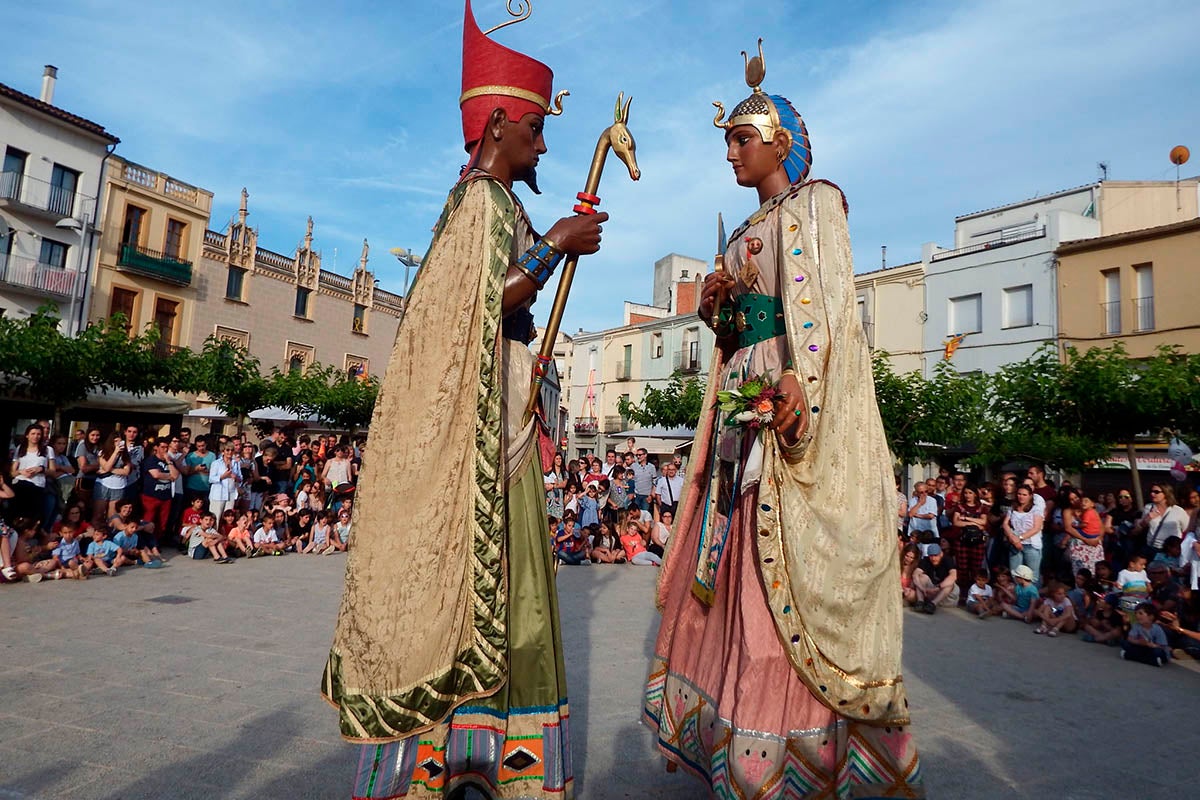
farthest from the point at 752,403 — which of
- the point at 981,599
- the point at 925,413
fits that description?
the point at 925,413

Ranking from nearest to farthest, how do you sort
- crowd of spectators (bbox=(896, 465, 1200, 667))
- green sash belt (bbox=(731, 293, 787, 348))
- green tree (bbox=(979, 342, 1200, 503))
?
green sash belt (bbox=(731, 293, 787, 348)) → crowd of spectators (bbox=(896, 465, 1200, 667)) → green tree (bbox=(979, 342, 1200, 503))

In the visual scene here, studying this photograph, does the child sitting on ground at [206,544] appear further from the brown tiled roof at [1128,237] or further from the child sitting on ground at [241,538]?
the brown tiled roof at [1128,237]

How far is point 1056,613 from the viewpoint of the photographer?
863 cm

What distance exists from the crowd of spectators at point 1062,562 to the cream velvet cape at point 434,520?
712cm

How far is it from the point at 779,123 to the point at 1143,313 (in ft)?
84.3

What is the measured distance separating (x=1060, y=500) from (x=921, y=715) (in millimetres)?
8067

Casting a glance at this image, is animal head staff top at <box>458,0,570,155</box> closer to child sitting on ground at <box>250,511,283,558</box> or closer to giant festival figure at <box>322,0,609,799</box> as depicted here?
giant festival figure at <box>322,0,609,799</box>

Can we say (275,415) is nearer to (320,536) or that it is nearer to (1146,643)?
(320,536)

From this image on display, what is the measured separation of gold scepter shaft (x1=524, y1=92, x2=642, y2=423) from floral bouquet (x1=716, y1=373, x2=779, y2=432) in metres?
0.70

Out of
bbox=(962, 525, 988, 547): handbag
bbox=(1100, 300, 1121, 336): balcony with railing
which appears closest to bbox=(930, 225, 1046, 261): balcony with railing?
bbox=(1100, 300, 1121, 336): balcony with railing

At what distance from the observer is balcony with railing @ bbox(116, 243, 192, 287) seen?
3003cm

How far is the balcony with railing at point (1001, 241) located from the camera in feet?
86.4

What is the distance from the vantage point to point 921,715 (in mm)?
4500

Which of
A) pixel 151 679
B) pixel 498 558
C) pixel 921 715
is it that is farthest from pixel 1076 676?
pixel 151 679
